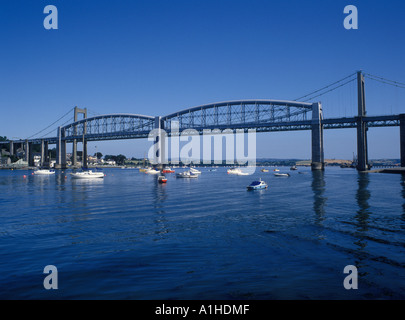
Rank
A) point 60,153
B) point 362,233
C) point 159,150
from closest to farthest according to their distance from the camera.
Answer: point 362,233
point 159,150
point 60,153

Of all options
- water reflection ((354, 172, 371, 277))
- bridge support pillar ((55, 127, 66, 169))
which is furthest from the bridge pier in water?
water reflection ((354, 172, 371, 277))

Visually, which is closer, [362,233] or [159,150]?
[362,233]

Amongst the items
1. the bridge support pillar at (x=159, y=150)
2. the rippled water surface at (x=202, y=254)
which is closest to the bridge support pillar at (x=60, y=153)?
the bridge support pillar at (x=159, y=150)

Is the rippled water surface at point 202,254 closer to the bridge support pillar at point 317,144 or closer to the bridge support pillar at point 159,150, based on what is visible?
the bridge support pillar at point 317,144

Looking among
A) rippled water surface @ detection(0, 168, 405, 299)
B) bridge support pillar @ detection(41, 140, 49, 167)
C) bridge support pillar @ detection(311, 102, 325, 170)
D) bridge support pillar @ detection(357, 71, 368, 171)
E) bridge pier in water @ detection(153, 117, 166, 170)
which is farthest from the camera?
bridge support pillar @ detection(41, 140, 49, 167)

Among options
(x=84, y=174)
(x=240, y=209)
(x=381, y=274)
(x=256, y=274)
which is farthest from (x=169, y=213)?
(x=84, y=174)

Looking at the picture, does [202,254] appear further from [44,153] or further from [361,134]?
[44,153]

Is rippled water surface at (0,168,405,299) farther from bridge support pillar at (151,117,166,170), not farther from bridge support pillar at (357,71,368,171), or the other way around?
bridge support pillar at (151,117,166,170)

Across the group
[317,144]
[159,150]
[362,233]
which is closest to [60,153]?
[159,150]

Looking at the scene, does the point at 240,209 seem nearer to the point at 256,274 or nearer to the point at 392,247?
the point at 392,247

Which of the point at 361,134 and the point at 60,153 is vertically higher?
the point at 361,134

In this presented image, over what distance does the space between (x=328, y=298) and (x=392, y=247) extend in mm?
7070

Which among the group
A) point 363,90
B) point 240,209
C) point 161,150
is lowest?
point 240,209
